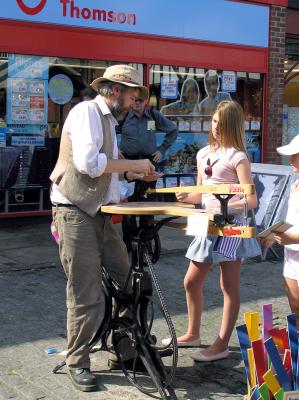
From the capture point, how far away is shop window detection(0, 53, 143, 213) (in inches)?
353

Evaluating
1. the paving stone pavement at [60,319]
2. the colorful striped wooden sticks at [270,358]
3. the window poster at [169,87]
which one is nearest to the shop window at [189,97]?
the window poster at [169,87]

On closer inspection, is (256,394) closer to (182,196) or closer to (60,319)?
(182,196)

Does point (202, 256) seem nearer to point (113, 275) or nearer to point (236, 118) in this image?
point (113, 275)

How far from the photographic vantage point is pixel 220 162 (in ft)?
15.0

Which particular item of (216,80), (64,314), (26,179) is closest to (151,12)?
(216,80)

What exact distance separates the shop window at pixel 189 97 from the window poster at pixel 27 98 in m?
1.85

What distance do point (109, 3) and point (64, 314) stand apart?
552cm

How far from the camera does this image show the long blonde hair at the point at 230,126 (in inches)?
178

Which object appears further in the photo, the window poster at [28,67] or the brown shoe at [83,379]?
the window poster at [28,67]

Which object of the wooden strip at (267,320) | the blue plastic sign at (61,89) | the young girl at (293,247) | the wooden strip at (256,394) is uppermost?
the blue plastic sign at (61,89)

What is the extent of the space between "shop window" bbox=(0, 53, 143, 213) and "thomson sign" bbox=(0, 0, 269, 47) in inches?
22.5

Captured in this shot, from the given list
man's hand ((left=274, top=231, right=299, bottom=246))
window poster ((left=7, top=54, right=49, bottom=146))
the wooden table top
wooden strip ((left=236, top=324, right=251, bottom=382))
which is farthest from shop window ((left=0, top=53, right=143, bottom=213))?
wooden strip ((left=236, top=324, right=251, bottom=382))

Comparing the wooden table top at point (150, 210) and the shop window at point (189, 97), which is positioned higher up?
the shop window at point (189, 97)

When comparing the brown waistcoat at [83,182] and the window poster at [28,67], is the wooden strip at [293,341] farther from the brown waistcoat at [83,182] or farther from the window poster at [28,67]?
the window poster at [28,67]
